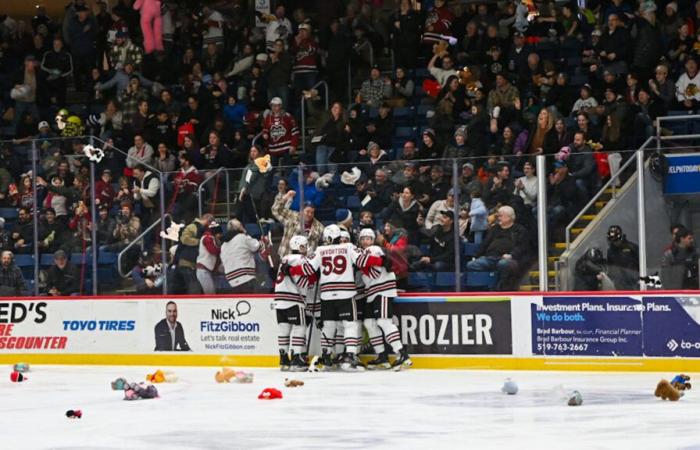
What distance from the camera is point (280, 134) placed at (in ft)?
67.6

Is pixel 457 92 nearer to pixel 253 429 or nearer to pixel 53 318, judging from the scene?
pixel 53 318

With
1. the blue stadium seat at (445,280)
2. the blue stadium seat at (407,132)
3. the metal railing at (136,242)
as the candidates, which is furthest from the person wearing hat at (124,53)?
the blue stadium seat at (445,280)

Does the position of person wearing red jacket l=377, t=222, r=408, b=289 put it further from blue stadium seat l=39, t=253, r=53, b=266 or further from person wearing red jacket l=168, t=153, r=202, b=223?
blue stadium seat l=39, t=253, r=53, b=266

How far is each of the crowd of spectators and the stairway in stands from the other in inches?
4.7

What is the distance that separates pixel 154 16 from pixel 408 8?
186 inches

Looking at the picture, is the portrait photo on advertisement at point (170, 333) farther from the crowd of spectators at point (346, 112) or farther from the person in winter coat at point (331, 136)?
the person in winter coat at point (331, 136)

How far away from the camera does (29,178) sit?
1811 cm

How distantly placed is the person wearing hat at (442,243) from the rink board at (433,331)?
39 centimetres

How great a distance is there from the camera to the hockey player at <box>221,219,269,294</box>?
56.2ft

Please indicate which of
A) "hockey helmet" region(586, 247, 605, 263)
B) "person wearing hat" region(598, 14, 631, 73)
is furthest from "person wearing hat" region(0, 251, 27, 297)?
"person wearing hat" region(598, 14, 631, 73)

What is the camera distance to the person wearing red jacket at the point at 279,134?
67.6ft

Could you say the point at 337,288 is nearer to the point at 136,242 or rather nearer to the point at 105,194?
the point at 136,242

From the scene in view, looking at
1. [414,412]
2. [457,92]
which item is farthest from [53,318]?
[414,412]

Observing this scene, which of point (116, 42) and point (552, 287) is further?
point (116, 42)
